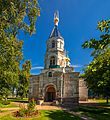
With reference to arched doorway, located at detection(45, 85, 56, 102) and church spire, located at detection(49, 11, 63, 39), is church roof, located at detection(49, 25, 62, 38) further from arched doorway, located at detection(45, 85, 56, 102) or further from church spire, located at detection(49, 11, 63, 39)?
arched doorway, located at detection(45, 85, 56, 102)

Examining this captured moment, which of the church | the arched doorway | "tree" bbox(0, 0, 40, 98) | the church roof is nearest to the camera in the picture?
"tree" bbox(0, 0, 40, 98)

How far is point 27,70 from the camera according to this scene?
6116 centimetres

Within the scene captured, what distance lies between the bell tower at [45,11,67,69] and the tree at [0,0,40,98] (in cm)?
2690

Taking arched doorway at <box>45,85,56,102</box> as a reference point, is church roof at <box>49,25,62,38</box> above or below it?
above

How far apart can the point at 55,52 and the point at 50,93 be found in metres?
9.96

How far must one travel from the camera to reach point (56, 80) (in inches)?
1753

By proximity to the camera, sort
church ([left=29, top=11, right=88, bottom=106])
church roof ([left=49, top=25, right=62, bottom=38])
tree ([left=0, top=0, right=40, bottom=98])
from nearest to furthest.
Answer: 1. tree ([left=0, top=0, right=40, bottom=98])
2. church ([left=29, top=11, right=88, bottom=106])
3. church roof ([left=49, top=25, right=62, bottom=38])

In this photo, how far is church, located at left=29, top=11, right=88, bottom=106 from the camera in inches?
1690

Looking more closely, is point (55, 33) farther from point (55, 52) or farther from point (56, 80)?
point (56, 80)

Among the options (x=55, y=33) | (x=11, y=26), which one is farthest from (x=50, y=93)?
(x=11, y=26)

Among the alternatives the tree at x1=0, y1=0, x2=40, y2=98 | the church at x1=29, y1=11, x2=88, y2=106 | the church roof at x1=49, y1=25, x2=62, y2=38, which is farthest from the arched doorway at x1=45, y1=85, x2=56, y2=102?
the tree at x1=0, y1=0, x2=40, y2=98

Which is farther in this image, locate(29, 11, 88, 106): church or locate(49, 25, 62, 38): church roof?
locate(49, 25, 62, 38): church roof

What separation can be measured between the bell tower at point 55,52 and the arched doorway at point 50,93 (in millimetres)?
5215

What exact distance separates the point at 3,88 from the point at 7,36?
286 inches
